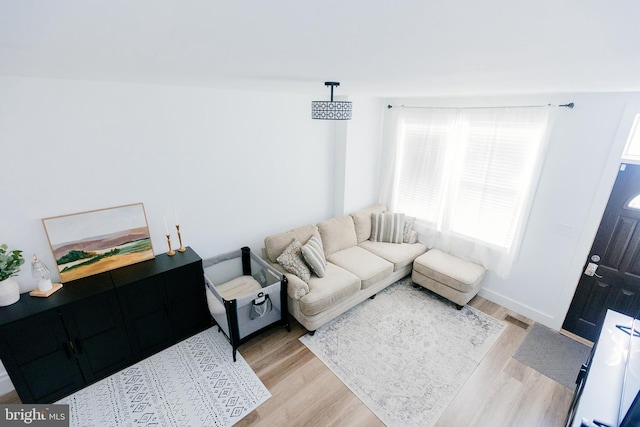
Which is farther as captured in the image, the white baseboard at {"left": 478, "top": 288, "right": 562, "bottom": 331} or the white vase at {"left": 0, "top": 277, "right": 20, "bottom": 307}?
the white baseboard at {"left": 478, "top": 288, "right": 562, "bottom": 331}

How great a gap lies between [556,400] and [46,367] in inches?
159

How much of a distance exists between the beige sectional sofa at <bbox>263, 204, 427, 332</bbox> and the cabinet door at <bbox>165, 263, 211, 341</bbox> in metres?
0.81

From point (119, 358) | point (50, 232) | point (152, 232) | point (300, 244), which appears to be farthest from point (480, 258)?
point (50, 232)

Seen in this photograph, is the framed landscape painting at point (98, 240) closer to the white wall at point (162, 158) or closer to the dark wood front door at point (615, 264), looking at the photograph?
the white wall at point (162, 158)

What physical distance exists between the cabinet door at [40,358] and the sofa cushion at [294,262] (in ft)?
6.03

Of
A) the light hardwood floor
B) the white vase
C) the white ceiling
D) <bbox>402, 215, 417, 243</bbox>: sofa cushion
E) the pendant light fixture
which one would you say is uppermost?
the white ceiling

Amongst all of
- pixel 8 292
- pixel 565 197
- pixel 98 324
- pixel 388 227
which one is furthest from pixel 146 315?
pixel 565 197

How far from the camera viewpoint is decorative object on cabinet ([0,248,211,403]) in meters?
2.03

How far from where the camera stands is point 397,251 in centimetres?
382

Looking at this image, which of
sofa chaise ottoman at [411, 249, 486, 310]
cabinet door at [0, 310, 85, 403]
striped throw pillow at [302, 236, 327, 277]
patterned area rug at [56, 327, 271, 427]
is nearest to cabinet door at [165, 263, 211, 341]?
patterned area rug at [56, 327, 271, 427]

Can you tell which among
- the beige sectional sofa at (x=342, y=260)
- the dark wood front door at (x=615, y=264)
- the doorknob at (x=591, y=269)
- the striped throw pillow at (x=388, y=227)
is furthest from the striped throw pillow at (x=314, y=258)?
the doorknob at (x=591, y=269)

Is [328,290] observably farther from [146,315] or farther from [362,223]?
[146,315]

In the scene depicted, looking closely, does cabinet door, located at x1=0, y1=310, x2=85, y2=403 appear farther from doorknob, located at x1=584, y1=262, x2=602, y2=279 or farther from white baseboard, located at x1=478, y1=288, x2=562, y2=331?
doorknob, located at x1=584, y1=262, x2=602, y2=279

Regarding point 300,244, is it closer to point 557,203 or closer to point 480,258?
point 480,258
